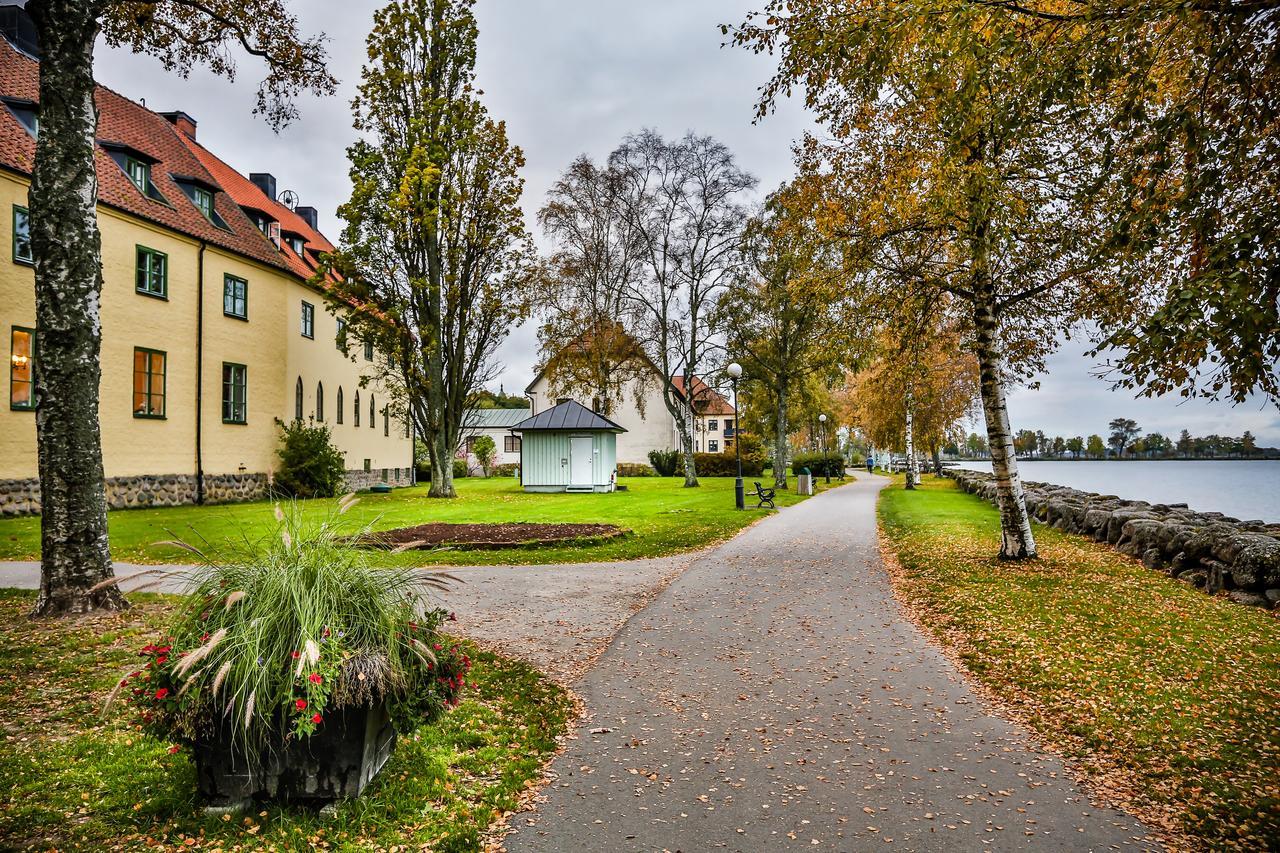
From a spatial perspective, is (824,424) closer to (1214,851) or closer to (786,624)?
(786,624)

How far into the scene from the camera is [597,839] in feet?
11.8

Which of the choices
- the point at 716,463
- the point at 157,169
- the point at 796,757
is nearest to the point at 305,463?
the point at 157,169

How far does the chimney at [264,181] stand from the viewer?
117ft

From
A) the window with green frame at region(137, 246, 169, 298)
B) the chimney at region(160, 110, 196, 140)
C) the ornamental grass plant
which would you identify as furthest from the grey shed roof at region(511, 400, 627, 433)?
the ornamental grass plant

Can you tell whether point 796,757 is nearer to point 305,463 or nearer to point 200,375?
point 200,375

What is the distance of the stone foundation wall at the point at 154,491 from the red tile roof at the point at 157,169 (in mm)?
7837

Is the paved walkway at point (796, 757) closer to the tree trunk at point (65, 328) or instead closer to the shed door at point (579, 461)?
the tree trunk at point (65, 328)

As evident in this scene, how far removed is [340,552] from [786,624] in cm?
560

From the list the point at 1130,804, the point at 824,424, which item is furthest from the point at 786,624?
the point at 824,424

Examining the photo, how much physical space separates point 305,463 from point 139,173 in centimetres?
1081

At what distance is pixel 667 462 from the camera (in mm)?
48875

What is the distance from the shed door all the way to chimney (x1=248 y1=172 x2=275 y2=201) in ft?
67.3

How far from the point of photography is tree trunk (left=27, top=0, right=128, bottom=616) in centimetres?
715

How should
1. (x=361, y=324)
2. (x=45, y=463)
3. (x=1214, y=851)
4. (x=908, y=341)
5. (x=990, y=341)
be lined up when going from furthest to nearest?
(x=361, y=324)
(x=908, y=341)
(x=990, y=341)
(x=45, y=463)
(x=1214, y=851)
